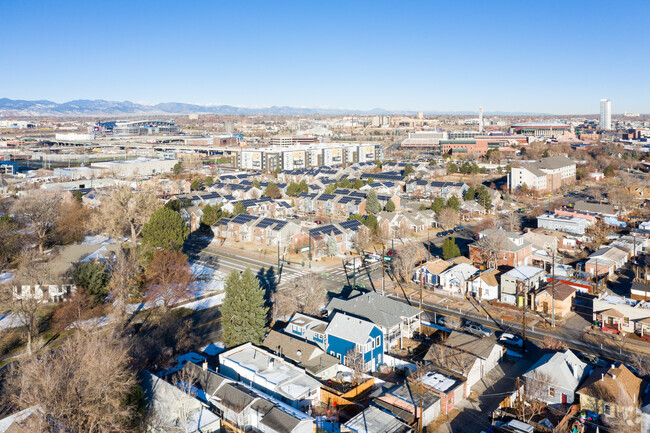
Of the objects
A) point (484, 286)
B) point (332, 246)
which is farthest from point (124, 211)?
point (484, 286)

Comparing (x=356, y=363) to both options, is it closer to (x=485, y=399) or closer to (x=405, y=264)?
(x=485, y=399)

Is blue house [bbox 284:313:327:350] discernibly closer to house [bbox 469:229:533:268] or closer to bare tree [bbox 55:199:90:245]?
house [bbox 469:229:533:268]

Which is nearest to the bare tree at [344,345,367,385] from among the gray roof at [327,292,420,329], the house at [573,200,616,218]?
the gray roof at [327,292,420,329]

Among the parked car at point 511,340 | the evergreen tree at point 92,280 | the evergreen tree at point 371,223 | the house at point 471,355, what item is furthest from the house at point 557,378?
the evergreen tree at point 371,223

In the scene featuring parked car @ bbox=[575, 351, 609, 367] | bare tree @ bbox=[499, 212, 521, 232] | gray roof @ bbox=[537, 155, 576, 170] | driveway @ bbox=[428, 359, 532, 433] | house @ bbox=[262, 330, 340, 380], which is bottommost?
driveway @ bbox=[428, 359, 532, 433]

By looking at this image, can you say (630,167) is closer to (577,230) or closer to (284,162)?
(577,230)

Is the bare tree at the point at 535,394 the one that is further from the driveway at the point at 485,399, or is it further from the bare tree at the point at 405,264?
the bare tree at the point at 405,264

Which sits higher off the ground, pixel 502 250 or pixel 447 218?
pixel 447 218
